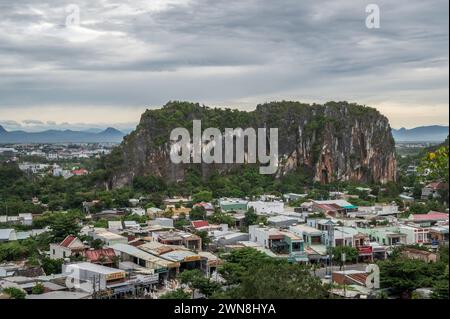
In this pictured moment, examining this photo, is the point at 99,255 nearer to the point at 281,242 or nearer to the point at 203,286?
the point at 203,286

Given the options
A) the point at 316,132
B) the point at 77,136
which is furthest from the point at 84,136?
the point at 316,132

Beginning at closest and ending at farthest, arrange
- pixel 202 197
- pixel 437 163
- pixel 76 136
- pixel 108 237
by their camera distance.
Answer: pixel 437 163
pixel 108 237
pixel 202 197
pixel 76 136

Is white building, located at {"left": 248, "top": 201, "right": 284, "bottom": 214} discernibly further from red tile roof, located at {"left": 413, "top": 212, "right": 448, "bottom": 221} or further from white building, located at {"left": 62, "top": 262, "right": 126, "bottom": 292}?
white building, located at {"left": 62, "top": 262, "right": 126, "bottom": 292}

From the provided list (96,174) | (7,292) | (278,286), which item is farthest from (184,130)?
(278,286)

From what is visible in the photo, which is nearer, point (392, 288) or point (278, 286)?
point (278, 286)

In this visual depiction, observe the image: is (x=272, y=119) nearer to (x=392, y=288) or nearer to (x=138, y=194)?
(x=138, y=194)

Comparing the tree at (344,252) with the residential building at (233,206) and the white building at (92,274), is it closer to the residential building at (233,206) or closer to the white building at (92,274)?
the white building at (92,274)
